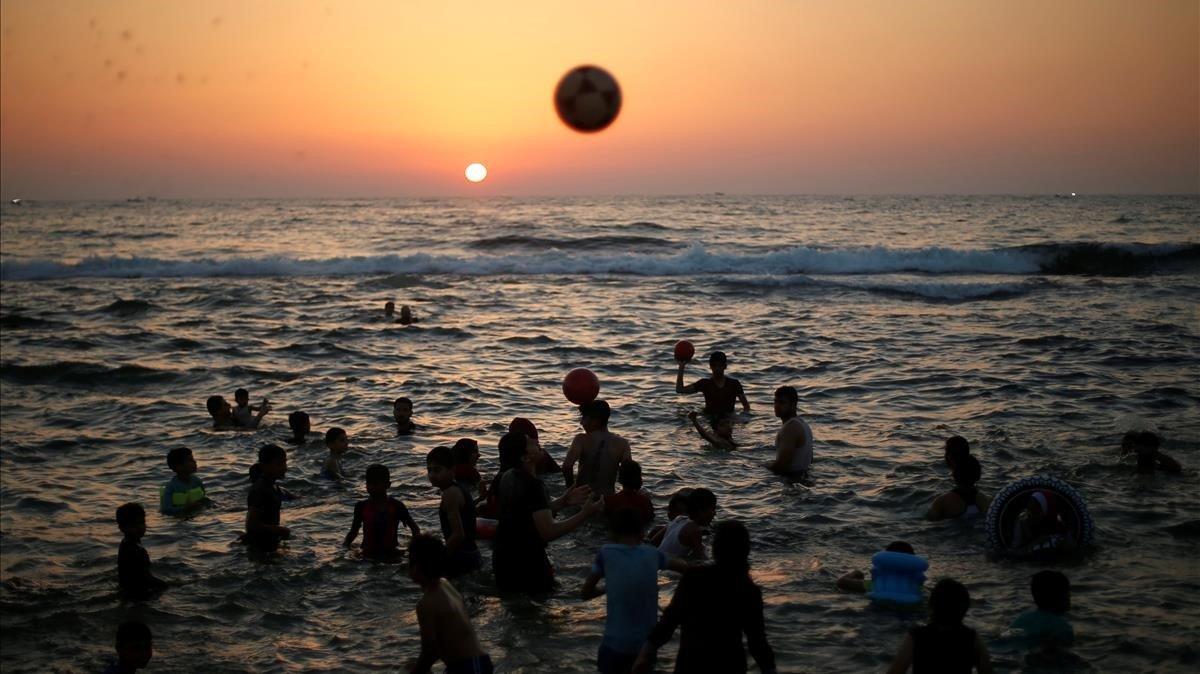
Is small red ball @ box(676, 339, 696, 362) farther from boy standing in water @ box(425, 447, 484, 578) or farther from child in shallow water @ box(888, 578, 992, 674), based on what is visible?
child in shallow water @ box(888, 578, 992, 674)

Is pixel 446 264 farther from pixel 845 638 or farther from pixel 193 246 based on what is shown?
pixel 845 638

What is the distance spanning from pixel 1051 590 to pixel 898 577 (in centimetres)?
132

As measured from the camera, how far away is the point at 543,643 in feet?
26.0

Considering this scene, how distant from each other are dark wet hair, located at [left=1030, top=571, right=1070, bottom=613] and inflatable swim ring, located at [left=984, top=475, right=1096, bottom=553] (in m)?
2.00

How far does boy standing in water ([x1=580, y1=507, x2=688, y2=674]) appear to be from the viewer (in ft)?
20.5

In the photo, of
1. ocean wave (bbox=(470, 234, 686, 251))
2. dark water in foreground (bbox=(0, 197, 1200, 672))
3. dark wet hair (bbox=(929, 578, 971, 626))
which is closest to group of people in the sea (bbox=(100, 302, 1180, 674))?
dark wet hair (bbox=(929, 578, 971, 626))

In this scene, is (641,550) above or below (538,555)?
above

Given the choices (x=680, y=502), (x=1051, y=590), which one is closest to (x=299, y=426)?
(x=680, y=502)

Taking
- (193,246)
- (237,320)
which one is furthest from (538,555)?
(193,246)

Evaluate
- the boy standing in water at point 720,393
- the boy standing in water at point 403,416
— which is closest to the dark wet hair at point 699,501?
the boy standing in water at point 720,393

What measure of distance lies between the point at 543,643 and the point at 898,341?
663 inches

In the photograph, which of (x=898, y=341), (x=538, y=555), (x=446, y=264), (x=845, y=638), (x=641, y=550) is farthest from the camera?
(x=446, y=264)

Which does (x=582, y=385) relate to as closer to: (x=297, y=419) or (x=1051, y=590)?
(x=297, y=419)

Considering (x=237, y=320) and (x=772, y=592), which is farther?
(x=237, y=320)
